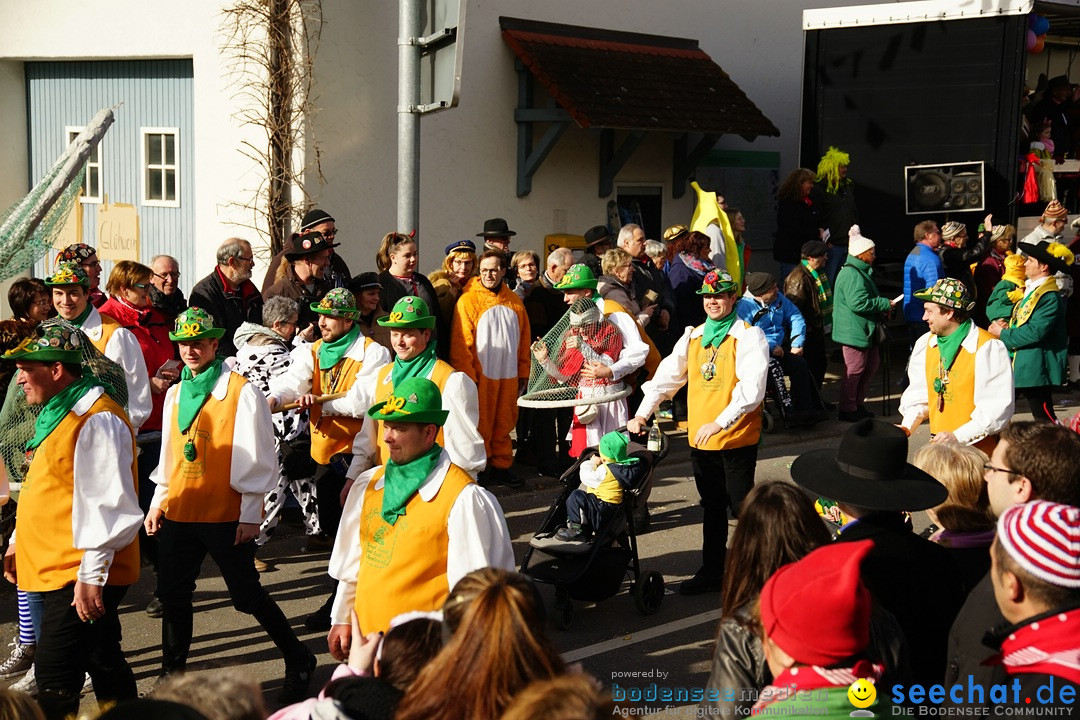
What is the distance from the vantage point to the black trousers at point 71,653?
16.2 feet

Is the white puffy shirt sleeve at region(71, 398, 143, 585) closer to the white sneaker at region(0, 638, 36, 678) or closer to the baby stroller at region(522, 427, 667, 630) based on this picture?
the white sneaker at region(0, 638, 36, 678)

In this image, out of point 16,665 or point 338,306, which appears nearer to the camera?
point 16,665

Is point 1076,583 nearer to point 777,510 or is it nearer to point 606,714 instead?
point 777,510

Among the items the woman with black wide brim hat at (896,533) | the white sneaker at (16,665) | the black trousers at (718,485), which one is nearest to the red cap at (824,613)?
the woman with black wide brim hat at (896,533)

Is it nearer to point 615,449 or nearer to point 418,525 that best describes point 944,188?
point 615,449

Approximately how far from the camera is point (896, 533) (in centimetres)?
411

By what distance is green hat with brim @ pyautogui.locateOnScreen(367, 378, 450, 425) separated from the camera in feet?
14.7

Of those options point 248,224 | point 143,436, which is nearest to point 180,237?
point 248,224

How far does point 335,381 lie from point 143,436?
1436 millimetres

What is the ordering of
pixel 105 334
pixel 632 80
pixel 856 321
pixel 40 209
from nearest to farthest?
1. pixel 105 334
2. pixel 40 209
3. pixel 856 321
4. pixel 632 80

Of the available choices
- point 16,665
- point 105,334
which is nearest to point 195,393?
point 16,665

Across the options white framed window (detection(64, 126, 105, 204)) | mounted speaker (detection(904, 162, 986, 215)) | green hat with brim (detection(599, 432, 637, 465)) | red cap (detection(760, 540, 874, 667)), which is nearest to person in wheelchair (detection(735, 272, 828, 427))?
mounted speaker (detection(904, 162, 986, 215))

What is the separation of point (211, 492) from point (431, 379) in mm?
1333

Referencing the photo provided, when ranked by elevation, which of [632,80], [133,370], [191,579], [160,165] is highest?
[632,80]
